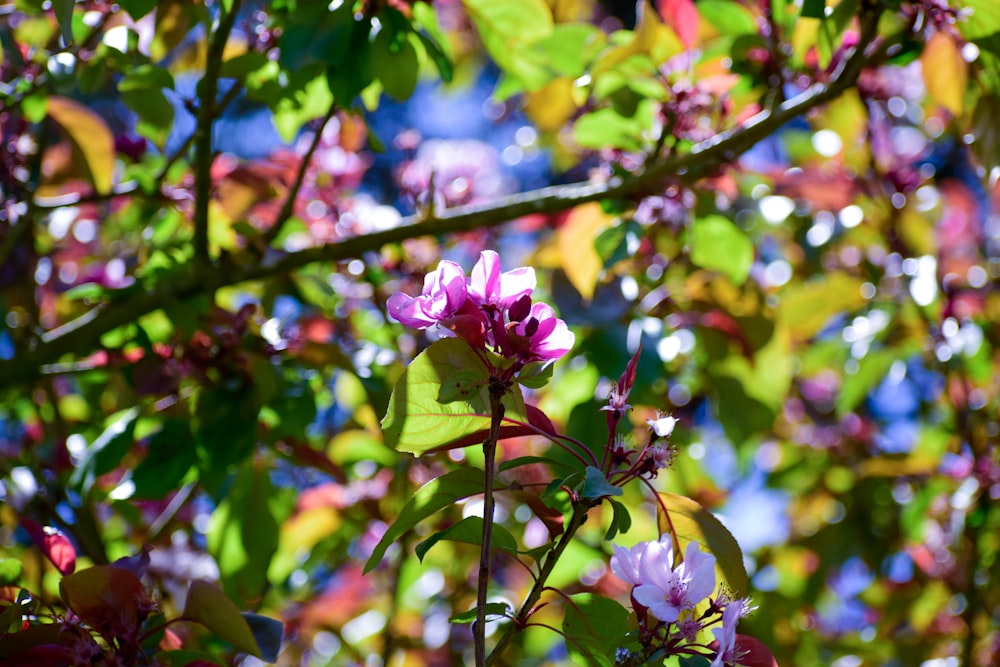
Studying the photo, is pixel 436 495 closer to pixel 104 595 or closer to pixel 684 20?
pixel 104 595

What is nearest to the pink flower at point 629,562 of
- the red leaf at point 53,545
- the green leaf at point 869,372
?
the red leaf at point 53,545

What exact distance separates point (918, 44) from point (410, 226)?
68cm

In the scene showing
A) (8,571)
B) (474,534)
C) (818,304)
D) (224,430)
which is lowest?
(818,304)

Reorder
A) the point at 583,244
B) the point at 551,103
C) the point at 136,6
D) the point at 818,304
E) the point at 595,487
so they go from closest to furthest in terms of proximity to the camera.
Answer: the point at 595,487
the point at 136,6
the point at 583,244
the point at 818,304
the point at 551,103

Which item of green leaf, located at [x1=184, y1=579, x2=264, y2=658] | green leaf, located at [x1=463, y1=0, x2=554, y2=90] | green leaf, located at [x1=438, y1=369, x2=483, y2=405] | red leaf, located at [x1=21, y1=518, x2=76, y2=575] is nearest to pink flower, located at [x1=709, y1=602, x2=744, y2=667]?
green leaf, located at [x1=438, y1=369, x2=483, y2=405]

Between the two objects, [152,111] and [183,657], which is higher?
[152,111]

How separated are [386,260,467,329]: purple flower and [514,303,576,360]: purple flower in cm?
5

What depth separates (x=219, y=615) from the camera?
73 cm

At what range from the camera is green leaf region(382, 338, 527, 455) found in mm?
662

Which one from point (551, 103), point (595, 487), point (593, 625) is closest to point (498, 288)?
point (595, 487)

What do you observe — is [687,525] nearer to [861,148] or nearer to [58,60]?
[58,60]

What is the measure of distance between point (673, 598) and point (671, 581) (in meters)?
0.01

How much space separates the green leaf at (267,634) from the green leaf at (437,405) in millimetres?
218

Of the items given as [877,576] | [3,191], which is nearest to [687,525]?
[3,191]
